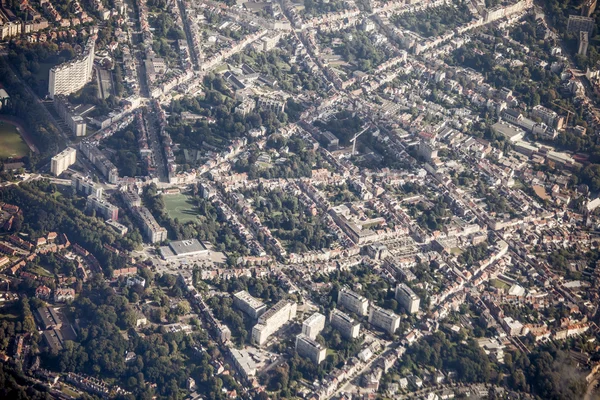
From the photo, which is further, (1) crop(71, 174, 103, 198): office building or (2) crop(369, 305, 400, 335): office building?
(1) crop(71, 174, 103, 198): office building

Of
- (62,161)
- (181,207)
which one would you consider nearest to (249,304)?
(181,207)

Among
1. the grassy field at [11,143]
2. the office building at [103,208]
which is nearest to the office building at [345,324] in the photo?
the office building at [103,208]

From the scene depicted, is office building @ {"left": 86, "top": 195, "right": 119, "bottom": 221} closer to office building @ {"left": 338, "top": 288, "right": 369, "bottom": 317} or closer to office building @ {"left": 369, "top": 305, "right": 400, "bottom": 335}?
office building @ {"left": 338, "top": 288, "right": 369, "bottom": 317}

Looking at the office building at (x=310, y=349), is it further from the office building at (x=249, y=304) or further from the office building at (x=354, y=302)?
the office building at (x=354, y=302)

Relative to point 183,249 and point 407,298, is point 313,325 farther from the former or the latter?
point 183,249

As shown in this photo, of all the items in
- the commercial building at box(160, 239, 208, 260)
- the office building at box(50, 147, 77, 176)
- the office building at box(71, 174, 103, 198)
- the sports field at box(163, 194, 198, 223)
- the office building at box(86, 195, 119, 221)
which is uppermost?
the office building at box(50, 147, 77, 176)

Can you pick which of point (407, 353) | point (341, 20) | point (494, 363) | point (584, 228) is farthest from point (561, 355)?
point (341, 20)

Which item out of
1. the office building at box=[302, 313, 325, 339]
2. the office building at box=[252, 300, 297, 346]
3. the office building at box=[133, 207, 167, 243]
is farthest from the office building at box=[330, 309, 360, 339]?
the office building at box=[133, 207, 167, 243]
